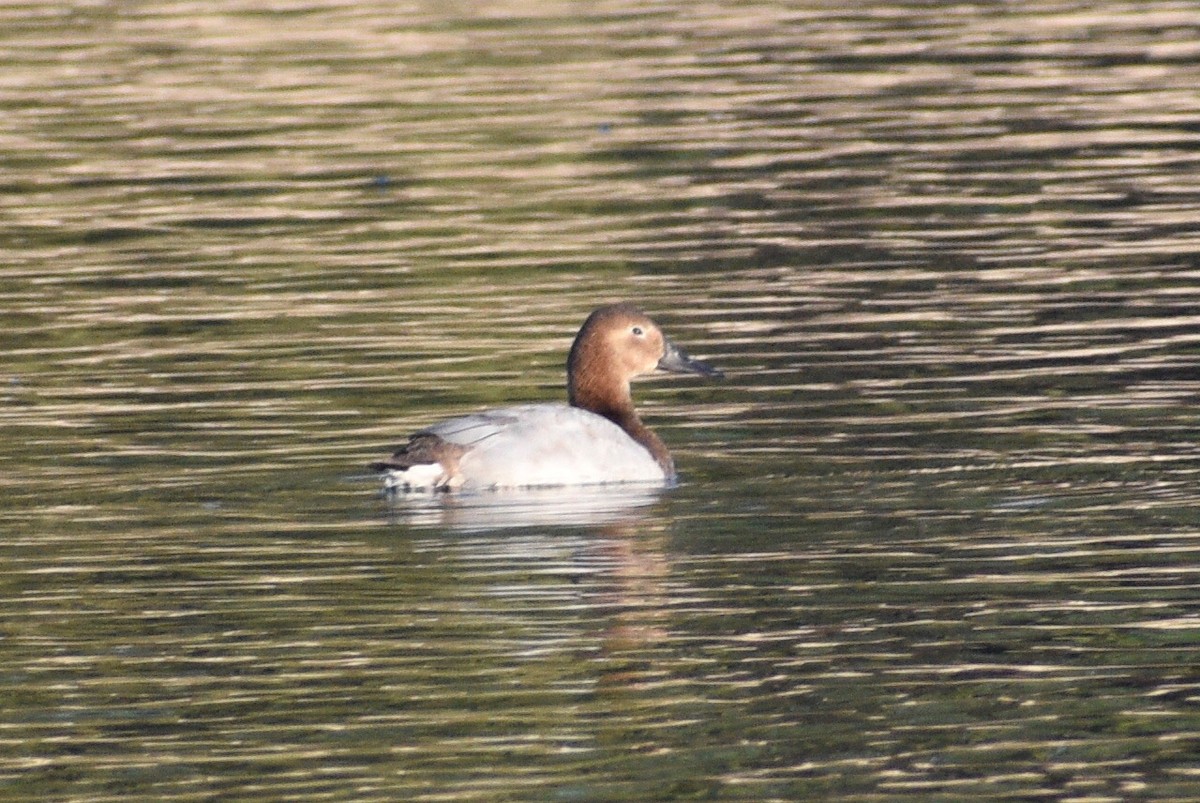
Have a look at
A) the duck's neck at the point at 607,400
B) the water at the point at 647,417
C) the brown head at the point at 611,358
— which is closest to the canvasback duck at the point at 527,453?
the water at the point at 647,417

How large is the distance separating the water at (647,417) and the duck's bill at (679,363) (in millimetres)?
282

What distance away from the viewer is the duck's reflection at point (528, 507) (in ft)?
40.4

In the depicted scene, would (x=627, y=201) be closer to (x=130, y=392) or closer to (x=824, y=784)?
(x=130, y=392)

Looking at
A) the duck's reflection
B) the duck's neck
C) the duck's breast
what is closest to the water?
the duck's reflection

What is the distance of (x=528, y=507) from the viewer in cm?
1271

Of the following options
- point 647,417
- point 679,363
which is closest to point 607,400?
point 679,363

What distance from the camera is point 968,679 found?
9281 millimetres

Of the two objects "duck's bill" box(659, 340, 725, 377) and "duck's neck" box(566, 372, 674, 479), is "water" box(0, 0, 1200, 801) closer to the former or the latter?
"duck's bill" box(659, 340, 725, 377)

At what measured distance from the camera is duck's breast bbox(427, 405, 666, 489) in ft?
42.4

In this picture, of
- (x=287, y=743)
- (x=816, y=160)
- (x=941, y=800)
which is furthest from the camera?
(x=816, y=160)

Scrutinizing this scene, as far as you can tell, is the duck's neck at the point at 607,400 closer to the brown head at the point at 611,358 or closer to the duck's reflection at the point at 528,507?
the brown head at the point at 611,358

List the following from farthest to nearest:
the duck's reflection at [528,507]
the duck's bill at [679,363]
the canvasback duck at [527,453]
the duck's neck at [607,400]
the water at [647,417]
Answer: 1. the duck's bill at [679,363]
2. the duck's neck at [607,400]
3. the canvasback duck at [527,453]
4. the duck's reflection at [528,507]
5. the water at [647,417]

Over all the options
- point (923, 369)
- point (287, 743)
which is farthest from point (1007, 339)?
point (287, 743)

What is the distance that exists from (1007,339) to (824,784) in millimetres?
8111
